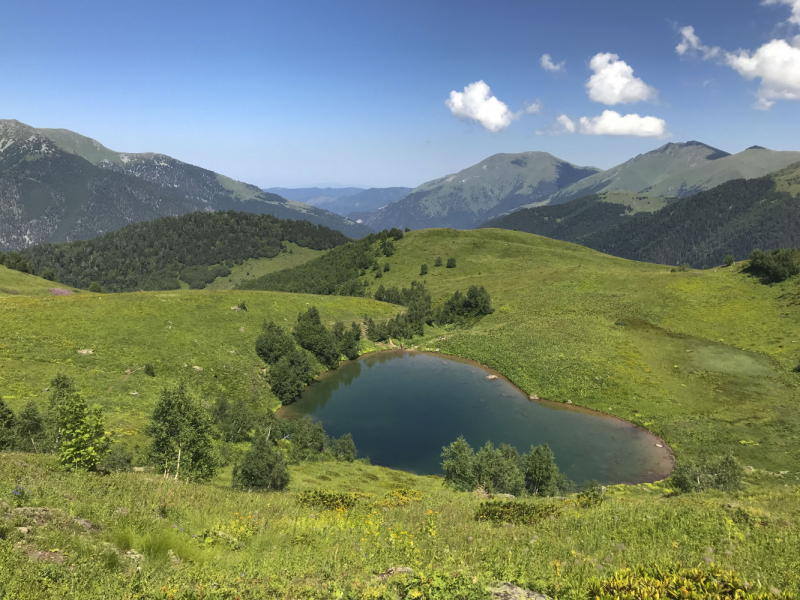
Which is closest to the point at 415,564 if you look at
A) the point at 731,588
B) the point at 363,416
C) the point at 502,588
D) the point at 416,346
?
the point at 502,588

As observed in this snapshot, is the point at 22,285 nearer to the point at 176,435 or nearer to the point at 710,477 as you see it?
the point at 176,435

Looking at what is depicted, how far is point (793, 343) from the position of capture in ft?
229

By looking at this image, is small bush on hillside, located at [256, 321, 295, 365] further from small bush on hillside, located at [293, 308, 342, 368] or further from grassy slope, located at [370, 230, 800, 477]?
grassy slope, located at [370, 230, 800, 477]

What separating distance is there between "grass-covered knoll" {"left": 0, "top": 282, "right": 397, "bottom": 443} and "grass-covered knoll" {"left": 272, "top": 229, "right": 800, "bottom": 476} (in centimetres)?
4350

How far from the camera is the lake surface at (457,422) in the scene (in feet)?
163

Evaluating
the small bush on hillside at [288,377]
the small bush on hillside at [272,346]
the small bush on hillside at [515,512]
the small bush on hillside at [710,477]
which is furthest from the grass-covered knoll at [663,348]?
the small bush on hillside at [515,512]

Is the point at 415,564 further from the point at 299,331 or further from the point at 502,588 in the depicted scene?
the point at 299,331

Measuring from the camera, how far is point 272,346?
251 ft

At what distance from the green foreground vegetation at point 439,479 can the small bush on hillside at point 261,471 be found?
10.3ft

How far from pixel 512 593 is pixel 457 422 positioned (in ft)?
171

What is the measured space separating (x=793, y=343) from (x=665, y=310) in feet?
72.8

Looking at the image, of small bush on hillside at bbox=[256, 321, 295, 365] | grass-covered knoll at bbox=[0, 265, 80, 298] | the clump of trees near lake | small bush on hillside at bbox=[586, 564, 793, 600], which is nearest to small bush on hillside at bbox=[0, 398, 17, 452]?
the clump of trees near lake

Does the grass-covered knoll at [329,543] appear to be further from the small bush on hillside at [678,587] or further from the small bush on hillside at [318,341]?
the small bush on hillside at [318,341]

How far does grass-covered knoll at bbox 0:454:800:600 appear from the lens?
8.99 m
